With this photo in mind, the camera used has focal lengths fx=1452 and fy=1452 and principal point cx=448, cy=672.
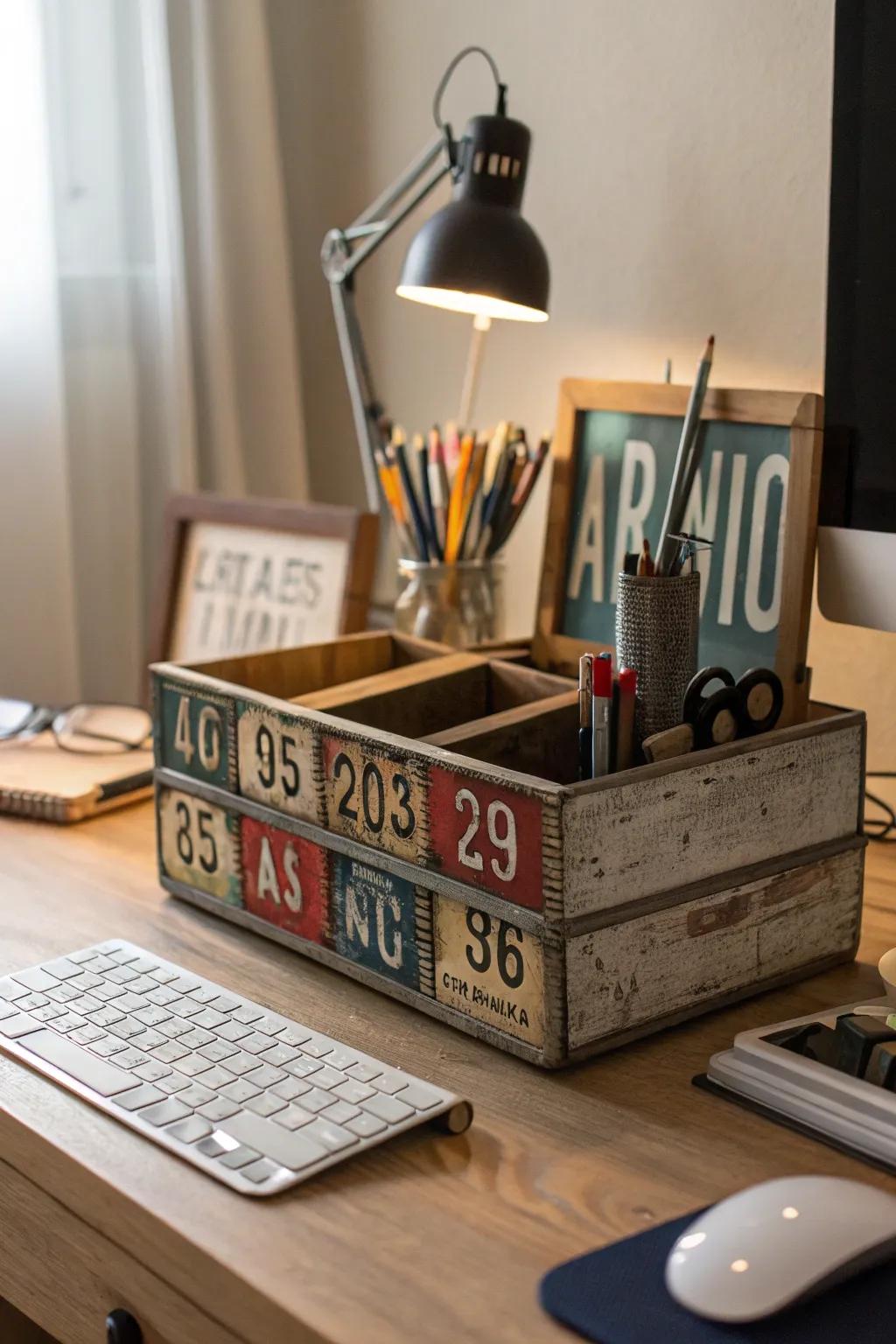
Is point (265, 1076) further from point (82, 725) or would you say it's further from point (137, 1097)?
point (82, 725)

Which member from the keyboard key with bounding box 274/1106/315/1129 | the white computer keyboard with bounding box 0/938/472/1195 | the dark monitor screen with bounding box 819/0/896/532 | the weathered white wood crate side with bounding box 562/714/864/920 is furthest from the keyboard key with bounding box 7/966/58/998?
the dark monitor screen with bounding box 819/0/896/532

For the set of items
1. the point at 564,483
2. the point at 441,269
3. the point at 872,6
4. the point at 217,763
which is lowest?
the point at 217,763

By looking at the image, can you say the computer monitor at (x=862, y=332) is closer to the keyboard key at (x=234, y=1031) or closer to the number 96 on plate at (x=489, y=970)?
the number 96 on plate at (x=489, y=970)

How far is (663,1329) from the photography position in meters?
0.54

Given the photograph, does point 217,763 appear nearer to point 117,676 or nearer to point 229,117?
point 117,676

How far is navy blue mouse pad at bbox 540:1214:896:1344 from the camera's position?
0.53 meters

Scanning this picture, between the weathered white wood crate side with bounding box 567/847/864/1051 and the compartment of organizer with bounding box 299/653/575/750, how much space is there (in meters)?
0.21

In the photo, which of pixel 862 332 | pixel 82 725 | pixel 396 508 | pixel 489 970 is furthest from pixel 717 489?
pixel 82 725

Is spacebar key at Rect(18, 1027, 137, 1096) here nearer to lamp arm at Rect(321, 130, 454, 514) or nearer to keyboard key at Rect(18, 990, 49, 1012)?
keyboard key at Rect(18, 990, 49, 1012)

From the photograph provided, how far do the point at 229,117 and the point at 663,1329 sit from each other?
1.26 metres

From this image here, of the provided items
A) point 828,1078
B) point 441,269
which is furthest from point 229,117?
point 828,1078

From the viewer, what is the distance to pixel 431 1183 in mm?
642

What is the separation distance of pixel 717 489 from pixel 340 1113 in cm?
53

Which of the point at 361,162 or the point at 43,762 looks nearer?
the point at 43,762
